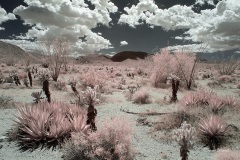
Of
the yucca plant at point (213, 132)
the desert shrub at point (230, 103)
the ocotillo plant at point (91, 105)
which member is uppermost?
the ocotillo plant at point (91, 105)

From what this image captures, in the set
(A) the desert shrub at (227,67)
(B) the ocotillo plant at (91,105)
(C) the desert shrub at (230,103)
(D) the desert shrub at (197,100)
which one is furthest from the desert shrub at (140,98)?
(A) the desert shrub at (227,67)

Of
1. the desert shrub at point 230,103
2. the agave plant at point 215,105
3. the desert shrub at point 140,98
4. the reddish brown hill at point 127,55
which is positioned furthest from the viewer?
the reddish brown hill at point 127,55

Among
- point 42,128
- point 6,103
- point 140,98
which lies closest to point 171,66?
point 140,98

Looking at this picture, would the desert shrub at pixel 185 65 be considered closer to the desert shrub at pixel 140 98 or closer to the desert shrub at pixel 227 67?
the desert shrub at pixel 140 98

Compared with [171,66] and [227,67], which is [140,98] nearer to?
[171,66]

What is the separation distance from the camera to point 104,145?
278 inches

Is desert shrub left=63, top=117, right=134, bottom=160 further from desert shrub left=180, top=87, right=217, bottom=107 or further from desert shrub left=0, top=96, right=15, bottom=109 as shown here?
desert shrub left=0, top=96, right=15, bottom=109

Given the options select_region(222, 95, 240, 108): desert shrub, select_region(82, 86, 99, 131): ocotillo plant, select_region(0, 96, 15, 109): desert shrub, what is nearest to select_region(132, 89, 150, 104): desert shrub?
select_region(222, 95, 240, 108): desert shrub

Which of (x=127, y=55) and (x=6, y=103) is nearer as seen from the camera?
(x=6, y=103)

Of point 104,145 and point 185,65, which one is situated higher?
point 185,65

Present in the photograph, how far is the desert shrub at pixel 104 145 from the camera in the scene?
684cm

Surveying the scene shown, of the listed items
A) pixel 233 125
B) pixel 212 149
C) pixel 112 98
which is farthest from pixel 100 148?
pixel 112 98

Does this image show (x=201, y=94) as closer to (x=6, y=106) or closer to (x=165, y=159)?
(x=165, y=159)

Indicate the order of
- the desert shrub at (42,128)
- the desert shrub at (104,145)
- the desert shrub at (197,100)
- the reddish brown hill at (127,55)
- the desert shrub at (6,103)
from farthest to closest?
the reddish brown hill at (127,55)
the desert shrub at (6,103)
the desert shrub at (197,100)
the desert shrub at (42,128)
the desert shrub at (104,145)
